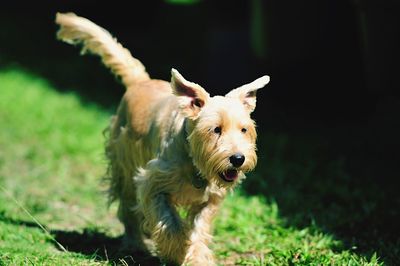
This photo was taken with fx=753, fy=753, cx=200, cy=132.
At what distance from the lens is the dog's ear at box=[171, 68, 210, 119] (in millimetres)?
4852

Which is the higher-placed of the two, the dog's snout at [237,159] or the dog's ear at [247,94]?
the dog's ear at [247,94]

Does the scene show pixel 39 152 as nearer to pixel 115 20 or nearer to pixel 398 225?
pixel 398 225

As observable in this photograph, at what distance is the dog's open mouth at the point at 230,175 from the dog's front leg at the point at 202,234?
52 centimetres

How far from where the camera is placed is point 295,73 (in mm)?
10188

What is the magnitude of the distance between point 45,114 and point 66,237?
13.8 ft

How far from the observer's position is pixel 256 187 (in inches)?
297

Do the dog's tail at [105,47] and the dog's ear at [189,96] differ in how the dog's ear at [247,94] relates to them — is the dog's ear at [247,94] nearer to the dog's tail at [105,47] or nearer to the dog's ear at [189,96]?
the dog's ear at [189,96]

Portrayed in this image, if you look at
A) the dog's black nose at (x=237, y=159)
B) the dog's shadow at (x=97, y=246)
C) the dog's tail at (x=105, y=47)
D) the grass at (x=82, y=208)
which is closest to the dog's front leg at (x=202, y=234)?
the dog's shadow at (x=97, y=246)

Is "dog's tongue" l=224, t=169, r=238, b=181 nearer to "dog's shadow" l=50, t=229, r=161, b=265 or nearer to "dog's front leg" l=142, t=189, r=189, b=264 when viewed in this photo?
"dog's front leg" l=142, t=189, r=189, b=264

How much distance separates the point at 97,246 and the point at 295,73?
506 centimetres

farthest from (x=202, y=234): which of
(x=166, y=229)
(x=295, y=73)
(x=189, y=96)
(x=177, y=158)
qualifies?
(x=295, y=73)

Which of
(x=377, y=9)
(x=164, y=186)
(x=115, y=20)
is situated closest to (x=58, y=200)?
(x=164, y=186)

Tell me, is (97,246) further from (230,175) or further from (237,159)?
(237,159)

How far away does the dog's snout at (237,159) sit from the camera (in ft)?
15.1
